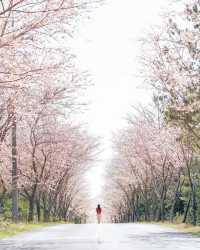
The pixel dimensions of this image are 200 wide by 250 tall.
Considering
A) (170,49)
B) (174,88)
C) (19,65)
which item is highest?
(170,49)

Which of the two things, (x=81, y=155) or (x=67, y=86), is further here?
(x=81, y=155)

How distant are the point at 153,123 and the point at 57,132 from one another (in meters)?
10.8

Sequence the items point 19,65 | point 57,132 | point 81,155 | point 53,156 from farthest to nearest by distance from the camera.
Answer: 1. point 81,155
2. point 53,156
3. point 57,132
4. point 19,65

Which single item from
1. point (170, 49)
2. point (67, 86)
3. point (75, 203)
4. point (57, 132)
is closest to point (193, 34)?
point (170, 49)

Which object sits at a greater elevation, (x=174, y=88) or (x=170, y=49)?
(x=170, y=49)

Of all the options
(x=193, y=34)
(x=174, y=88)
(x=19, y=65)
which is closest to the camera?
(x=19, y=65)

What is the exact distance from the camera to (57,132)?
51688 mm

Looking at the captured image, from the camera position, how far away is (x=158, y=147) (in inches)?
2271

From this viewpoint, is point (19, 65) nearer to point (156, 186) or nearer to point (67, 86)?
point (67, 86)

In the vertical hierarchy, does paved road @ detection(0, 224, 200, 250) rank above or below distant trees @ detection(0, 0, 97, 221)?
below

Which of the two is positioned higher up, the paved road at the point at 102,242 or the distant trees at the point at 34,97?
the distant trees at the point at 34,97

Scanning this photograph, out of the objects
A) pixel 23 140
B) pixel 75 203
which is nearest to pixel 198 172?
pixel 23 140

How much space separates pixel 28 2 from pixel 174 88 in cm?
1754

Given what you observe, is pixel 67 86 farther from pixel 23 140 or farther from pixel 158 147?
pixel 158 147
